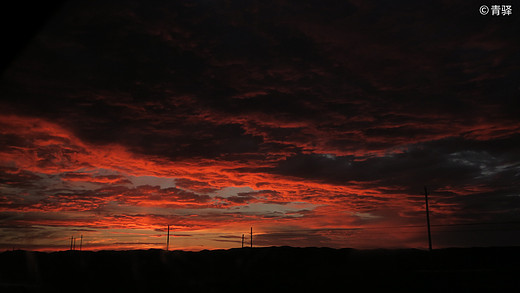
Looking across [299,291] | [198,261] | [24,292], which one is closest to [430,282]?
[299,291]

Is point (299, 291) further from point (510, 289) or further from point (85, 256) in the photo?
point (85, 256)

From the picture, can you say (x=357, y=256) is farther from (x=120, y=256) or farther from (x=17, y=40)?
(x=17, y=40)

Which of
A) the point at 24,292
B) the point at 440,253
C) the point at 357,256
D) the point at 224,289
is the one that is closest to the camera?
the point at 24,292

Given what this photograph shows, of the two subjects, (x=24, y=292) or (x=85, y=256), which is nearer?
(x=24, y=292)

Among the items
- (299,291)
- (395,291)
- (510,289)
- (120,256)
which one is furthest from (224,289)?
(120,256)

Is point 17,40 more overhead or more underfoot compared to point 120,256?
more overhead

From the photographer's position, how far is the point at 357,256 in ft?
222

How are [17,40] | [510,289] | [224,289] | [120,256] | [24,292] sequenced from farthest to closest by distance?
[120,256] < [224,289] < [24,292] < [510,289] < [17,40]

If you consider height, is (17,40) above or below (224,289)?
above

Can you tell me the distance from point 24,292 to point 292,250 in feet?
183

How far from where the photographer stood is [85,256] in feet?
254

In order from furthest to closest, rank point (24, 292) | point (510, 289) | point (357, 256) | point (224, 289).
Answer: point (357, 256) < point (224, 289) < point (24, 292) < point (510, 289)

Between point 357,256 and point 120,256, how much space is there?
49289mm

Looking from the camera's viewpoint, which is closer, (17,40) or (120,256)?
(17,40)
